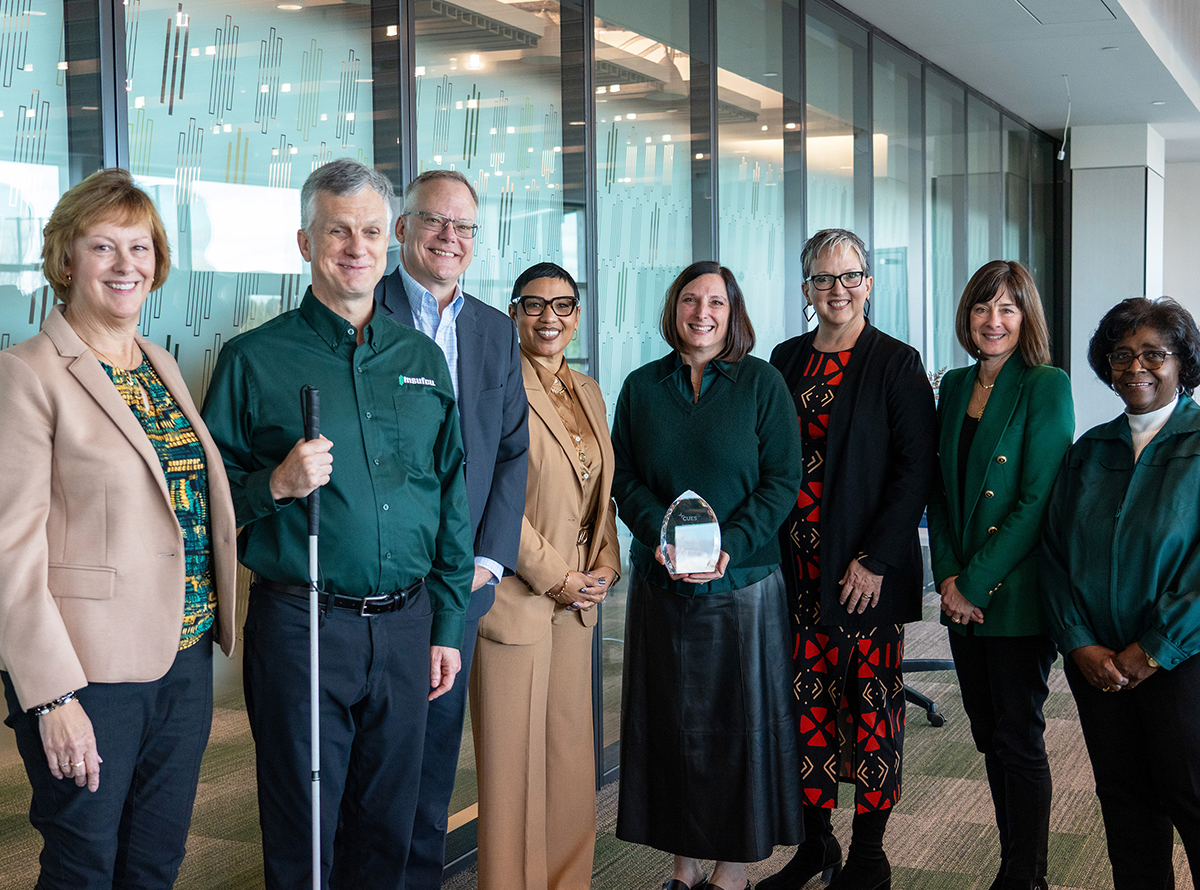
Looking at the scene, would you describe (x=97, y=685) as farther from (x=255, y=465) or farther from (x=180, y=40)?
(x=180, y=40)

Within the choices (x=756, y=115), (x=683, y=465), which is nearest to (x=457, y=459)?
(x=683, y=465)

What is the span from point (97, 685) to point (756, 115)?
419 cm

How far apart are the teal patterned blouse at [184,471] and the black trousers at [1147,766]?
73.3 inches

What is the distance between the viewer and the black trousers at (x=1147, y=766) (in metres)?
2.31

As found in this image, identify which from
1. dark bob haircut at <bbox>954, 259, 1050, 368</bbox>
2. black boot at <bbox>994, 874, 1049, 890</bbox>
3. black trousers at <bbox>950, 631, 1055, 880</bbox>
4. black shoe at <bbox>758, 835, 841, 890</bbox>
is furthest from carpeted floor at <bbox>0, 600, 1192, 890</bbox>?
dark bob haircut at <bbox>954, 259, 1050, 368</bbox>

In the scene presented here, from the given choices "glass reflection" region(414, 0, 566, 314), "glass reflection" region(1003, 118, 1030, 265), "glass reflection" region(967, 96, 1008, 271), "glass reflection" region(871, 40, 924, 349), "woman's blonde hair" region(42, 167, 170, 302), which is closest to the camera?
"woman's blonde hair" region(42, 167, 170, 302)

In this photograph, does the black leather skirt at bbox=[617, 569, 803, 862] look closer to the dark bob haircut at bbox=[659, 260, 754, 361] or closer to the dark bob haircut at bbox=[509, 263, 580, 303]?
the dark bob haircut at bbox=[659, 260, 754, 361]

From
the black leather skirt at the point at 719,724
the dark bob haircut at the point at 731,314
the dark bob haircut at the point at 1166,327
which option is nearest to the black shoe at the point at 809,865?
the black leather skirt at the point at 719,724

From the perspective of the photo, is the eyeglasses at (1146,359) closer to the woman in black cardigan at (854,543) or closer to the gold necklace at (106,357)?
the woman in black cardigan at (854,543)

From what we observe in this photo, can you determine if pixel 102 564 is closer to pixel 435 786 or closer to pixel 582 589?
pixel 435 786

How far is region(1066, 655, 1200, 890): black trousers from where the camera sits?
2312 millimetres

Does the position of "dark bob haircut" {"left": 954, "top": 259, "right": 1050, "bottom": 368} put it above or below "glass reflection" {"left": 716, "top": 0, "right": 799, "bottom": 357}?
below

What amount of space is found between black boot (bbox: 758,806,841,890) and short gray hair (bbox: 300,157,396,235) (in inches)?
83.0

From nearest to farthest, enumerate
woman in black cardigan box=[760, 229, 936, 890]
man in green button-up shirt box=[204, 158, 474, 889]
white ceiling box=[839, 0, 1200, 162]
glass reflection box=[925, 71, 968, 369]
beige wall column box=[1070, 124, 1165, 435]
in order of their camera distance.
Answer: man in green button-up shirt box=[204, 158, 474, 889], woman in black cardigan box=[760, 229, 936, 890], white ceiling box=[839, 0, 1200, 162], glass reflection box=[925, 71, 968, 369], beige wall column box=[1070, 124, 1165, 435]
